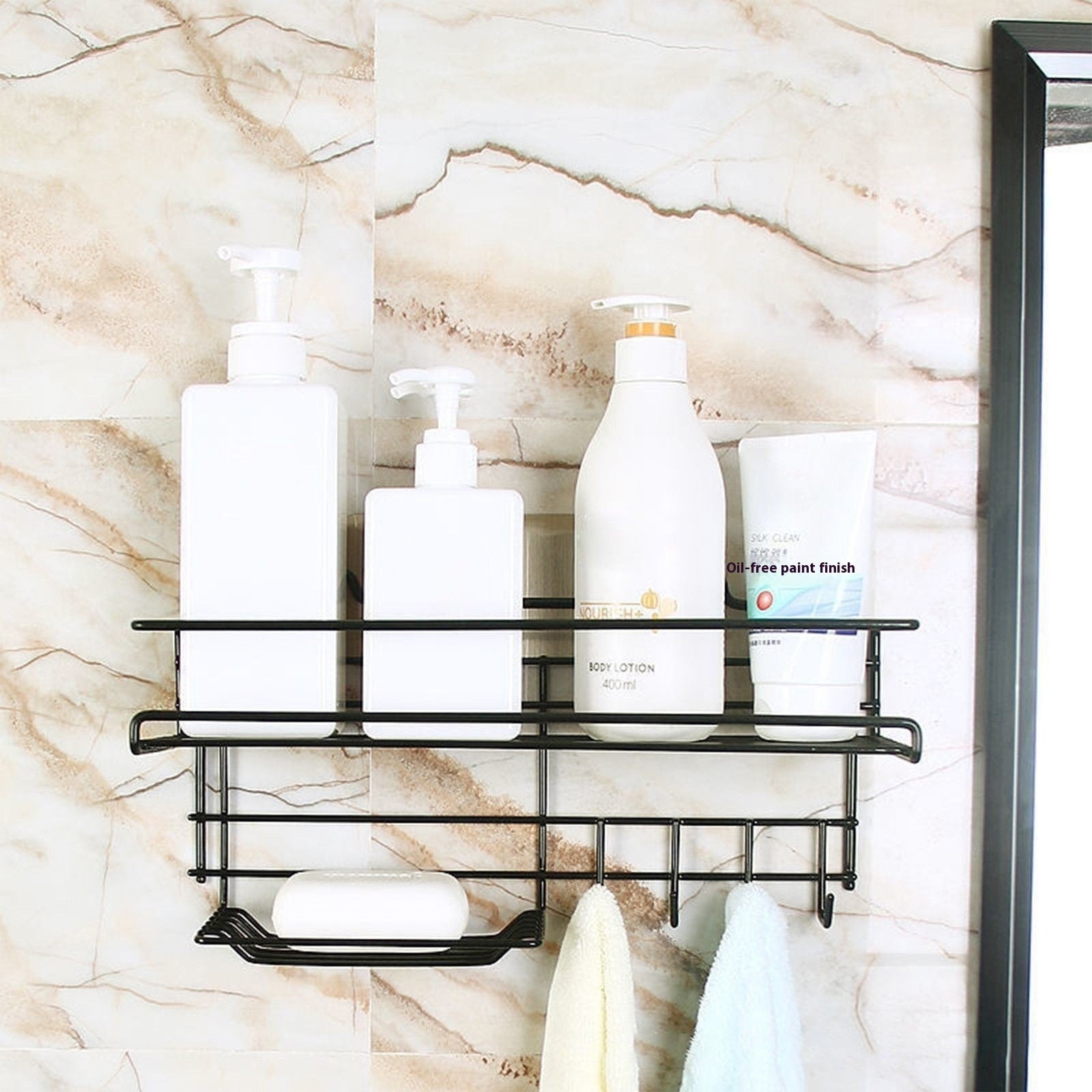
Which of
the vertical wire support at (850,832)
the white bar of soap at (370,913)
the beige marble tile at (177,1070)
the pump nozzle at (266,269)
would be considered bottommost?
the beige marble tile at (177,1070)

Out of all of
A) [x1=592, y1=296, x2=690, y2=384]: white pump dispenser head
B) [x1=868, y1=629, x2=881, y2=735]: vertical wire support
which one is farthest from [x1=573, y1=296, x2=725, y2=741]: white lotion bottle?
[x1=868, y1=629, x2=881, y2=735]: vertical wire support

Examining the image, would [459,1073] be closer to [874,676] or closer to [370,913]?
[370,913]

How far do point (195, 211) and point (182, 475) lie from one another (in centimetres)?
21

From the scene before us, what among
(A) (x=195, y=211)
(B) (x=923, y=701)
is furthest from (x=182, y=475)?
(B) (x=923, y=701)

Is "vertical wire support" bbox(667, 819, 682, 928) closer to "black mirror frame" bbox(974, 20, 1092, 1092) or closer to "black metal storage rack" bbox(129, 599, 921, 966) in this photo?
"black metal storage rack" bbox(129, 599, 921, 966)

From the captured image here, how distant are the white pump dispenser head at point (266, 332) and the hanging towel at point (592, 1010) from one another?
36 centimetres

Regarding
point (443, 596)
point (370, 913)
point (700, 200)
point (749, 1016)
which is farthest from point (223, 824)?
point (700, 200)

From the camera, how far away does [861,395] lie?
2.75 feet

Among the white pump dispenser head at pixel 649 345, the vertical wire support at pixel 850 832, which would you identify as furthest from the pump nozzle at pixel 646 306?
the vertical wire support at pixel 850 832

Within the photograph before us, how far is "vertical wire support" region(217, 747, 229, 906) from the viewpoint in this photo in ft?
2.74

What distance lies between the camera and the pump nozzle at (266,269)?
0.75 meters

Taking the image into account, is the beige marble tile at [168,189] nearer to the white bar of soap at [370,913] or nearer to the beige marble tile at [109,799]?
the beige marble tile at [109,799]

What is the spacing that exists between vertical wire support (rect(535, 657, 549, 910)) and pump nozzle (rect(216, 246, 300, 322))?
268 millimetres

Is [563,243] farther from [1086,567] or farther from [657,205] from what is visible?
[1086,567]
